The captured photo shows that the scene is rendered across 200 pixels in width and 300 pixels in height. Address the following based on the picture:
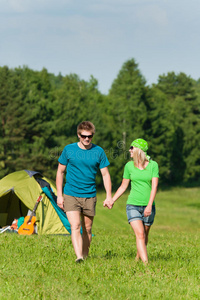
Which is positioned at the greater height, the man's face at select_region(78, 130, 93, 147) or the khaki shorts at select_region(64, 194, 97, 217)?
the man's face at select_region(78, 130, 93, 147)

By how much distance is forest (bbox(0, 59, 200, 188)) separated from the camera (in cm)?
3991

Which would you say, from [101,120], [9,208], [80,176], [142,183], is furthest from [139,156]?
[101,120]

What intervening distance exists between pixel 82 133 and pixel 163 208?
32.3 meters

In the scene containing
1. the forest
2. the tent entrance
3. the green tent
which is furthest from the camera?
the forest

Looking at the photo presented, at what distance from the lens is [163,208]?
37.6 meters

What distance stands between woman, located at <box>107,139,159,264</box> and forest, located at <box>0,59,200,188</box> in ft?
104

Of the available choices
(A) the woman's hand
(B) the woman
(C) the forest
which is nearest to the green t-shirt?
(B) the woman

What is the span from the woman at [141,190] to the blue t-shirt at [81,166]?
43cm

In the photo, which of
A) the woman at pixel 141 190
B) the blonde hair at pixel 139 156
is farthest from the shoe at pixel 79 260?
the blonde hair at pixel 139 156

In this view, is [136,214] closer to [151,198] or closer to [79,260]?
[151,198]

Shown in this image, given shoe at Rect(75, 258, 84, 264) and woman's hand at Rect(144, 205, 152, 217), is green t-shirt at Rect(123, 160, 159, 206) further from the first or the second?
shoe at Rect(75, 258, 84, 264)

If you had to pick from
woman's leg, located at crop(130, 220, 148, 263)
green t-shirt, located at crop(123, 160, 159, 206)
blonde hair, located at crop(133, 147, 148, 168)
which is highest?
blonde hair, located at crop(133, 147, 148, 168)

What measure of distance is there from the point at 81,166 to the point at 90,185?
1.06ft

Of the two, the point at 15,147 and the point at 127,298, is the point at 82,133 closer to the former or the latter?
the point at 127,298
